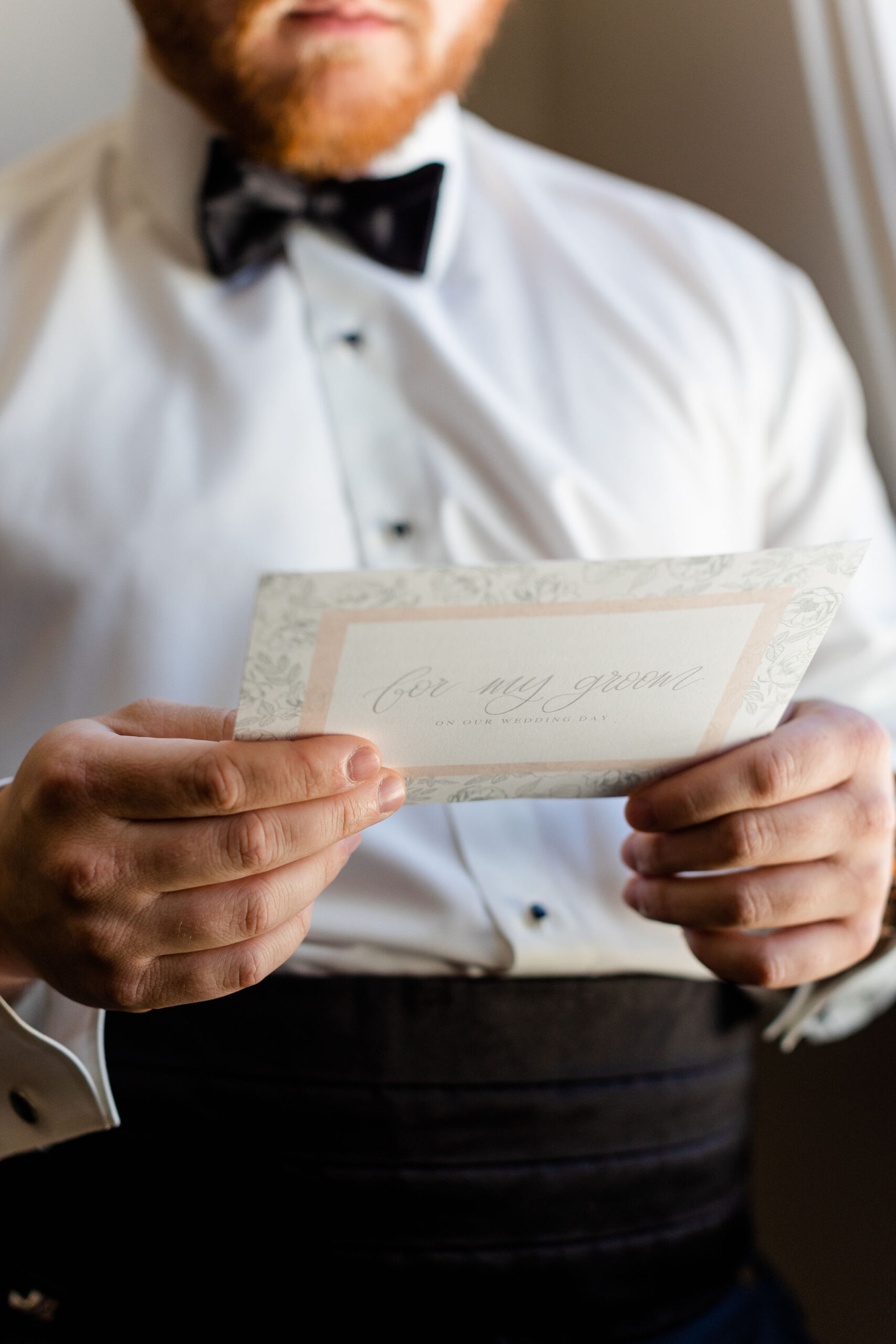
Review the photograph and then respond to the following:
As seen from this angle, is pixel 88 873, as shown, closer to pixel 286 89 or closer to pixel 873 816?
pixel 873 816

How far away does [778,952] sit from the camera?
2.66ft

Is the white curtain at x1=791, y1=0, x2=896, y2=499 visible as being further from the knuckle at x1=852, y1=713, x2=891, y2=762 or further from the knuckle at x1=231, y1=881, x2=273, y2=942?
the knuckle at x1=231, y1=881, x2=273, y2=942

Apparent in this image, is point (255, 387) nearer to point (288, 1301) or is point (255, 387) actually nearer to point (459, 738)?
point (459, 738)

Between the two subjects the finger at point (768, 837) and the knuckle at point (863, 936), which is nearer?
the finger at point (768, 837)

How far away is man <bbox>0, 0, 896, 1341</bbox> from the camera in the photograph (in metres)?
0.80

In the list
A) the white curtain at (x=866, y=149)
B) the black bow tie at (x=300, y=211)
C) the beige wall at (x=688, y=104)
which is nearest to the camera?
the black bow tie at (x=300, y=211)

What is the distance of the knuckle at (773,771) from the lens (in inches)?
27.6

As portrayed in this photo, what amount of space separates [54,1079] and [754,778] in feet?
1.74

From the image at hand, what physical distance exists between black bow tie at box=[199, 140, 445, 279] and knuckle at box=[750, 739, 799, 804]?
2.10 ft

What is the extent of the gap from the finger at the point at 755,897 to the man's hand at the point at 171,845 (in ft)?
0.88

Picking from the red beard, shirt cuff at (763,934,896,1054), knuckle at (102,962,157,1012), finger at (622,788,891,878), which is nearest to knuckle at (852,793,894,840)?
finger at (622,788,891,878)

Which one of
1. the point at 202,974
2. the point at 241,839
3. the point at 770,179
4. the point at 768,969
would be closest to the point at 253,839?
the point at 241,839

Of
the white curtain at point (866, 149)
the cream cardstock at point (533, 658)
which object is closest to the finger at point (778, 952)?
the cream cardstock at point (533, 658)

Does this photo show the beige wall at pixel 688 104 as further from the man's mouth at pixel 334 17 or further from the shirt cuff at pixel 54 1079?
the shirt cuff at pixel 54 1079
